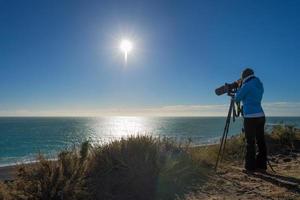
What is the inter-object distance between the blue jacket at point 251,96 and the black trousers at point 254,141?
0.43ft

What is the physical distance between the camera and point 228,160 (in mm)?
8094

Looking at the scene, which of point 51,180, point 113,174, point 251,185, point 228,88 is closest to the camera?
point 51,180

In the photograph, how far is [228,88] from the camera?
685 cm

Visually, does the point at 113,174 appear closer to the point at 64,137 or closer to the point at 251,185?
the point at 251,185

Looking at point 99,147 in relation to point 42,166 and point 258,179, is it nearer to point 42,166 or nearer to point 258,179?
point 42,166

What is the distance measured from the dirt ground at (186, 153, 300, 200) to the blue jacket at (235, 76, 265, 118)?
1.23 m

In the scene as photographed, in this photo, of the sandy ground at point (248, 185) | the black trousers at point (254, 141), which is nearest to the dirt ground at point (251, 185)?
the sandy ground at point (248, 185)

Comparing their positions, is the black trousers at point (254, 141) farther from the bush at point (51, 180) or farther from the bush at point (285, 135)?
the bush at point (285, 135)

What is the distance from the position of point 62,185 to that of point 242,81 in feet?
13.7

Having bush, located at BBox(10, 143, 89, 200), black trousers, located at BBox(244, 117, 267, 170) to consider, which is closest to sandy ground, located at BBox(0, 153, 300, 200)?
black trousers, located at BBox(244, 117, 267, 170)

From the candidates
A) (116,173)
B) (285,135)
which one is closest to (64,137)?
(285,135)

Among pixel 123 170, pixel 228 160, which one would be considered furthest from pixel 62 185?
pixel 228 160

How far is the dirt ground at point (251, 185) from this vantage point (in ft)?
14.9

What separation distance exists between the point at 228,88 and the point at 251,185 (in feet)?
7.79
